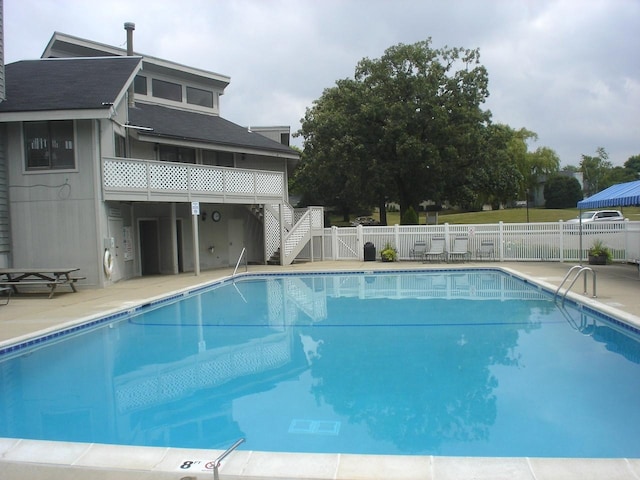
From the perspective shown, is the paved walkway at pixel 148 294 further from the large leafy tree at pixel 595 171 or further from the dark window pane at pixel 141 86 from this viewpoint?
the large leafy tree at pixel 595 171

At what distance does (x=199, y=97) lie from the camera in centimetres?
2512

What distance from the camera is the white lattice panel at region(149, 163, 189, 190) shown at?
16.8m

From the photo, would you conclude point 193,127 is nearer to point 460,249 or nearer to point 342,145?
point 342,145

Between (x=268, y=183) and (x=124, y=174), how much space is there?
6.47m

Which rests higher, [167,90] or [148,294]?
[167,90]

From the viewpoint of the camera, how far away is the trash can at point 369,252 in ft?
72.9

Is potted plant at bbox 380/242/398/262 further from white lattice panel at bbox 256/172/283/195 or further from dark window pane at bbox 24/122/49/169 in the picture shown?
dark window pane at bbox 24/122/49/169

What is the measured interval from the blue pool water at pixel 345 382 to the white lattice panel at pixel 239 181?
822 cm

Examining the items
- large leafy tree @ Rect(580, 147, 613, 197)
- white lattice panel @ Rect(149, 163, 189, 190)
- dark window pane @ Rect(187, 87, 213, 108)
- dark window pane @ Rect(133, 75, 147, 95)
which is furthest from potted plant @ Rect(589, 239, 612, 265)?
large leafy tree @ Rect(580, 147, 613, 197)

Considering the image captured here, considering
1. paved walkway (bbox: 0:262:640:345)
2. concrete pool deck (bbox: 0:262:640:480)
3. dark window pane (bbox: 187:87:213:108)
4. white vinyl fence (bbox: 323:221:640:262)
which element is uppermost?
dark window pane (bbox: 187:87:213:108)

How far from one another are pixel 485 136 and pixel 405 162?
19.1ft

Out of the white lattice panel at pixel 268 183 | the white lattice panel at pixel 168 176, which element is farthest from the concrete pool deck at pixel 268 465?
the white lattice panel at pixel 268 183

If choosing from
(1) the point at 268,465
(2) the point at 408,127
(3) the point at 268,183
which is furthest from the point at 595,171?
(1) the point at 268,465

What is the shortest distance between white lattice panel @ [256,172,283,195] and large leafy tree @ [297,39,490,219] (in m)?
9.63
